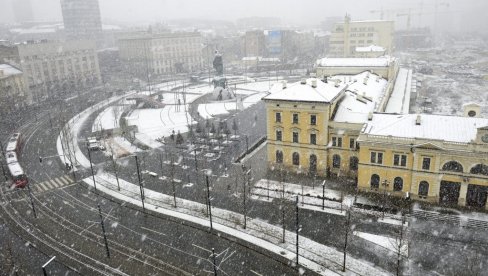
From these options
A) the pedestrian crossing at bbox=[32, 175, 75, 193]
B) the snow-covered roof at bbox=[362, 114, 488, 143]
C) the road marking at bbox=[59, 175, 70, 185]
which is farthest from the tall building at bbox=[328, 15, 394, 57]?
the pedestrian crossing at bbox=[32, 175, 75, 193]

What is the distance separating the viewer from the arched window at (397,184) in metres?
52.8

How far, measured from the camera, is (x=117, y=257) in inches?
1695

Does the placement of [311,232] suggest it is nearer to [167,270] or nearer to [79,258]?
[167,270]

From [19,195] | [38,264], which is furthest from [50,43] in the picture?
[38,264]

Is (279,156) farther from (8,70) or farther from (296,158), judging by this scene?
(8,70)

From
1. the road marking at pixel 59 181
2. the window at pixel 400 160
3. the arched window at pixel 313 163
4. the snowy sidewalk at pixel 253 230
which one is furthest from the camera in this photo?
the road marking at pixel 59 181

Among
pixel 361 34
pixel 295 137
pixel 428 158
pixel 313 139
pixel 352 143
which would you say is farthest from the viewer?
pixel 361 34

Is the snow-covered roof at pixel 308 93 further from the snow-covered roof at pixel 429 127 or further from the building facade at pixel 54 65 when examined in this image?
the building facade at pixel 54 65

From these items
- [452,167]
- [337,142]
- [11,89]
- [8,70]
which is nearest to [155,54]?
[8,70]

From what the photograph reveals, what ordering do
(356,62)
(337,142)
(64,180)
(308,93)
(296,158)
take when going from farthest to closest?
(356,62)
(64,180)
(296,158)
(308,93)
(337,142)

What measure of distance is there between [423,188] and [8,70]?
12595 cm

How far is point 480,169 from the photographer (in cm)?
4800

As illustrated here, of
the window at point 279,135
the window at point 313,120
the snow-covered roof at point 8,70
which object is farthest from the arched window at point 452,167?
the snow-covered roof at point 8,70

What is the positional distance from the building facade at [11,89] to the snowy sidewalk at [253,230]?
6998 cm
